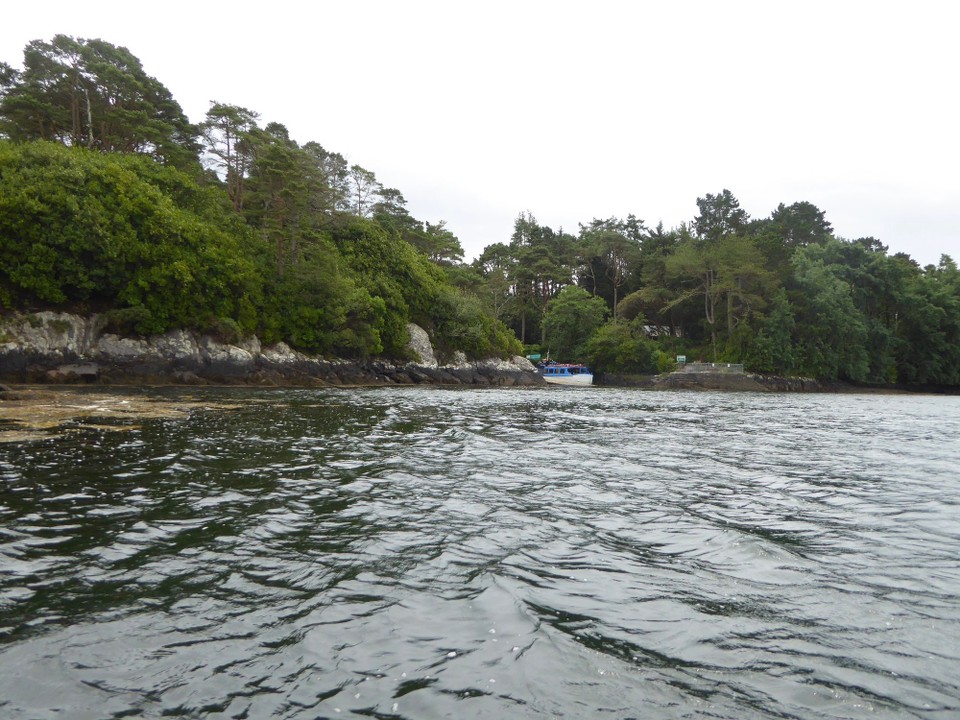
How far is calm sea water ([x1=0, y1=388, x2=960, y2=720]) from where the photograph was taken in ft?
14.0

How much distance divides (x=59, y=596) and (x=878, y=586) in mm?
9162

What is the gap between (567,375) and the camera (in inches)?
3189

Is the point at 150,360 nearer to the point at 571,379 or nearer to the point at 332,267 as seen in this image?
the point at 332,267

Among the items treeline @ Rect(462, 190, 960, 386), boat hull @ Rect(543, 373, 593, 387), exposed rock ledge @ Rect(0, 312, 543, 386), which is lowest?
boat hull @ Rect(543, 373, 593, 387)

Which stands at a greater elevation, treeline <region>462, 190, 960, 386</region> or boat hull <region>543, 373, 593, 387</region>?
treeline <region>462, 190, 960, 386</region>

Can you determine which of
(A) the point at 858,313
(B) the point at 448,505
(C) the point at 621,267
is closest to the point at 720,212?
(C) the point at 621,267

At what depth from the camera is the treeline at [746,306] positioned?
7806cm

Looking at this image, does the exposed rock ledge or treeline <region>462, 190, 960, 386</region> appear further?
treeline <region>462, 190, 960, 386</region>

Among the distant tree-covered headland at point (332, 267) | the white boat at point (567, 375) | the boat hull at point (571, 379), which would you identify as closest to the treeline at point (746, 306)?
the distant tree-covered headland at point (332, 267)

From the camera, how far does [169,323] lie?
4509cm

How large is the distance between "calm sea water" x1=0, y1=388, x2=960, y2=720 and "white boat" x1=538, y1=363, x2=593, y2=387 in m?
65.4

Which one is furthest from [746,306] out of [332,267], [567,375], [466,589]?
[466,589]

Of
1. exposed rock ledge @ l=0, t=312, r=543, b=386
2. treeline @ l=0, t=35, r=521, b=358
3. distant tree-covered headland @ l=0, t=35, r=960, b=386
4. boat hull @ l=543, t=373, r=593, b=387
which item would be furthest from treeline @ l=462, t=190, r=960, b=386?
exposed rock ledge @ l=0, t=312, r=543, b=386

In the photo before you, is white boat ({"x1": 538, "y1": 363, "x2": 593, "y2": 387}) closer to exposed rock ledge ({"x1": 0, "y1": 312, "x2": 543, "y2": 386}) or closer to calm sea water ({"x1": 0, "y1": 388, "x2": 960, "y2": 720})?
exposed rock ledge ({"x1": 0, "y1": 312, "x2": 543, "y2": 386})
